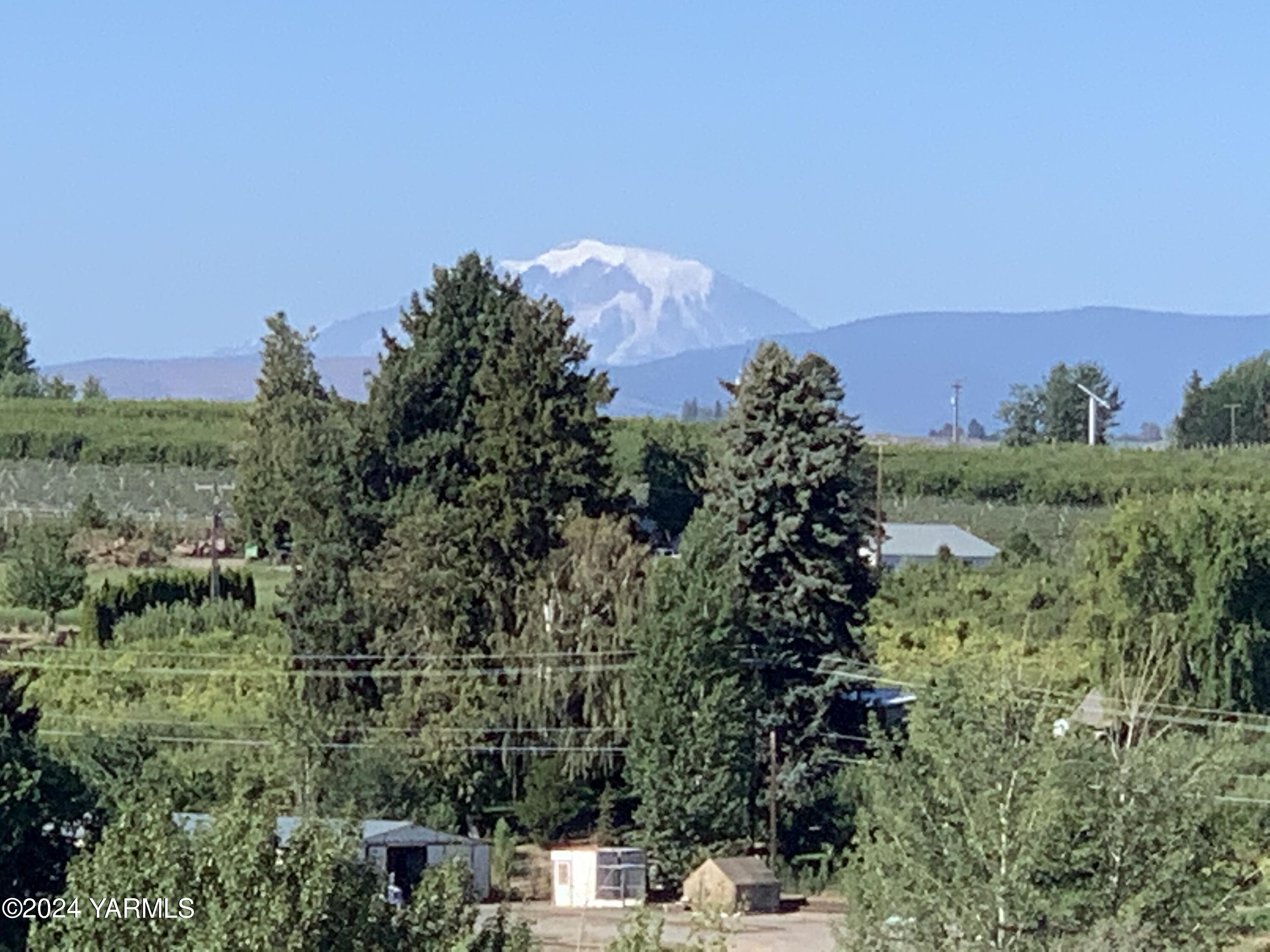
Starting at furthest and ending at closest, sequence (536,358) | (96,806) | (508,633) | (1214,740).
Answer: (536,358) < (508,633) < (96,806) < (1214,740)

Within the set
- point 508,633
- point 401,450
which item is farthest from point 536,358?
point 508,633

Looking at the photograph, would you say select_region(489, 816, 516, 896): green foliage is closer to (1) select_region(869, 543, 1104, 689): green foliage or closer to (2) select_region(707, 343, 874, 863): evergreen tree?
(2) select_region(707, 343, 874, 863): evergreen tree

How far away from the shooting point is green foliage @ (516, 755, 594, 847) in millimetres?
38562

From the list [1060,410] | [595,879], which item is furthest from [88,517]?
[1060,410]

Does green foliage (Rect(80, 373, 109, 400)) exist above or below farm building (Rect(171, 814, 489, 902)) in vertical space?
above

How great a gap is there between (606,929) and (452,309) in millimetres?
19459

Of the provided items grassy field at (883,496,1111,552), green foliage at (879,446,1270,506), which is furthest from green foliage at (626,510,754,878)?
green foliage at (879,446,1270,506)

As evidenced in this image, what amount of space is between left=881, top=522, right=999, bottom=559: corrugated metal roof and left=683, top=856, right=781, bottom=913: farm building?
27071 mm

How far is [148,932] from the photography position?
15.2 m

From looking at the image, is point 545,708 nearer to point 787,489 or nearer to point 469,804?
point 469,804

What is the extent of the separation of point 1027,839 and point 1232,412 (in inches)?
3811

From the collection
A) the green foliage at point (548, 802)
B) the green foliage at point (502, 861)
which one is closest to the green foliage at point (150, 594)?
the green foliage at point (548, 802)

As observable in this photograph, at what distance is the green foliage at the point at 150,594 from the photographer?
46438 millimetres

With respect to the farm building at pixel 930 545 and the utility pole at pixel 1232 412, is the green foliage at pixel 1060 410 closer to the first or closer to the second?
the utility pole at pixel 1232 412
